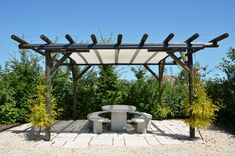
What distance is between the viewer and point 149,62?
479 inches

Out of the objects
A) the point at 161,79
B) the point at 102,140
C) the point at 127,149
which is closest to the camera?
the point at 127,149

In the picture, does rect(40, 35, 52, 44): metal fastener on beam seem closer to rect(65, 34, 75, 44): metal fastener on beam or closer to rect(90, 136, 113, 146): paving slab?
rect(65, 34, 75, 44): metal fastener on beam

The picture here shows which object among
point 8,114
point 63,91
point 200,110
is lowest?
point 8,114

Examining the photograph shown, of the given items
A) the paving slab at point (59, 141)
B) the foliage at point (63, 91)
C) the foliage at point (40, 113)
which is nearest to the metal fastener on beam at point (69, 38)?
the foliage at point (40, 113)

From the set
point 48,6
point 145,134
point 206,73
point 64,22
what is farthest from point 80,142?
point 206,73

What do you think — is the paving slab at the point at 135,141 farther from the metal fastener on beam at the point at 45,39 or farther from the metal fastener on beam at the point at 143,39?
the metal fastener on beam at the point at 45,39

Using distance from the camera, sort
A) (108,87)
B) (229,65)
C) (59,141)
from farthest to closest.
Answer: (108,87), (229,65), (59,141)

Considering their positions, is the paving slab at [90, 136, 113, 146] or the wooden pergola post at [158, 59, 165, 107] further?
the wooden pergola post at [158, 59, 165, 107]

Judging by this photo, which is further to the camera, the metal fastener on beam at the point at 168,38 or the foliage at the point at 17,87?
the foliage at the point at 17,87

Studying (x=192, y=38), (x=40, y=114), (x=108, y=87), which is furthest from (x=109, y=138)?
(x=108, y=87)

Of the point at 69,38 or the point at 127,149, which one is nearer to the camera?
the point at 127,149

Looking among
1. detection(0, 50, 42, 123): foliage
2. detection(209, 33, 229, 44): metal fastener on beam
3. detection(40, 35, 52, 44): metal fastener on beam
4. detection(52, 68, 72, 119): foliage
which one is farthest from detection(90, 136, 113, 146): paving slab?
detection(52, 68, 72, 119): foliage

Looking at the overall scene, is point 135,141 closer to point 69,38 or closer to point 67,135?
point 67,135

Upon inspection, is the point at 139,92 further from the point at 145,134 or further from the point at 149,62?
the point at 145,134
